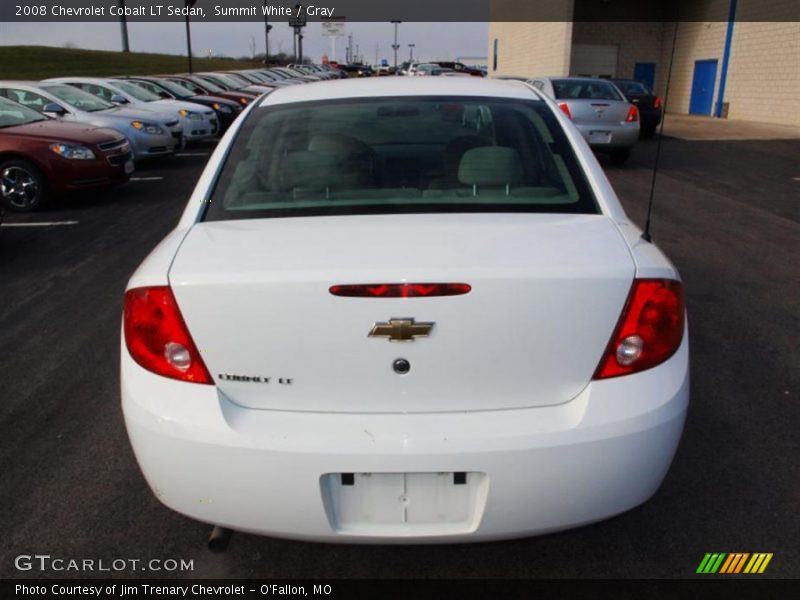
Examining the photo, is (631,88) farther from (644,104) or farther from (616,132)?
(616,132)

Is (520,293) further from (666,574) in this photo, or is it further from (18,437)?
(18,437)

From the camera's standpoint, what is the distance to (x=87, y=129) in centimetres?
1010

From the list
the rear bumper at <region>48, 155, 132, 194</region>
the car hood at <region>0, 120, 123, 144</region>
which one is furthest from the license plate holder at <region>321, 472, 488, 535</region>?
the car hood at <region>0, 120, 123, 144</region>

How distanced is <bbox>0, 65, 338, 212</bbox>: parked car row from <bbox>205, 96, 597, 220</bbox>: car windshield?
716 cm

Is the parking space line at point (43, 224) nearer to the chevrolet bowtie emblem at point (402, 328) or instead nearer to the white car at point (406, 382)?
the white car at point (406, 382)

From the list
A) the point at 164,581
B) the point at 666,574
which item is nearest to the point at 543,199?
the point at 666,574

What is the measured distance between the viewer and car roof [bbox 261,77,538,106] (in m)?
3.29

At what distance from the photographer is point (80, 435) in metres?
3.54

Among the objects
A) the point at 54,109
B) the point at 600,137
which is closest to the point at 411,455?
the point at 54,109

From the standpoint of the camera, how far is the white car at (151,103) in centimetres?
1534

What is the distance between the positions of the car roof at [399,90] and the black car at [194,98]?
15345 millimetres

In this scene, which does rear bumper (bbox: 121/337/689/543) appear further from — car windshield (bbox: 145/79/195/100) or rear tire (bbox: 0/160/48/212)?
car windshield (bbox: 145/79/195/100)

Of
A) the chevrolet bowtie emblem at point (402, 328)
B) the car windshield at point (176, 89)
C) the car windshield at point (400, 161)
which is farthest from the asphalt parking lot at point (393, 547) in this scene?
the car windshield at point (176, 89)

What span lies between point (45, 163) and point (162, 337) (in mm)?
8212
